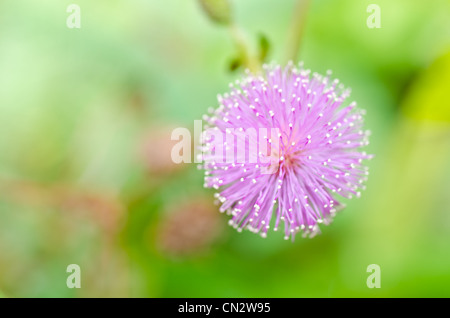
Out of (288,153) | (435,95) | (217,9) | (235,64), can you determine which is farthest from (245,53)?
(435,95)

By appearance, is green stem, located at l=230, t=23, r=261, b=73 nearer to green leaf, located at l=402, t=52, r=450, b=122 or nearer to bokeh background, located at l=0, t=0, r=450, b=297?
bokeh background, located at l=0, t=0, r=450, b=297

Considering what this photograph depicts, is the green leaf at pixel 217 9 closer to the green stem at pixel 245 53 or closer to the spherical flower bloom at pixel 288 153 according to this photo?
the green stem at pixel 245 53

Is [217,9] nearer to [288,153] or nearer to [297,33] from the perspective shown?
[297,33]

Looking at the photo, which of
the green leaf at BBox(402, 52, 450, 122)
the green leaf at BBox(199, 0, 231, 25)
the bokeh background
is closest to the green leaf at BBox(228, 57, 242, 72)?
the bokeh background

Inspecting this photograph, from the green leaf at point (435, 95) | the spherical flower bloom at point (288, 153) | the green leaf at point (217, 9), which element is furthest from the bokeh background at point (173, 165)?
the spherical flower bloom at point (288, 153)

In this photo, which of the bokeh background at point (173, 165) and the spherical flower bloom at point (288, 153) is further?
the bokeh background at point (173, 165)
